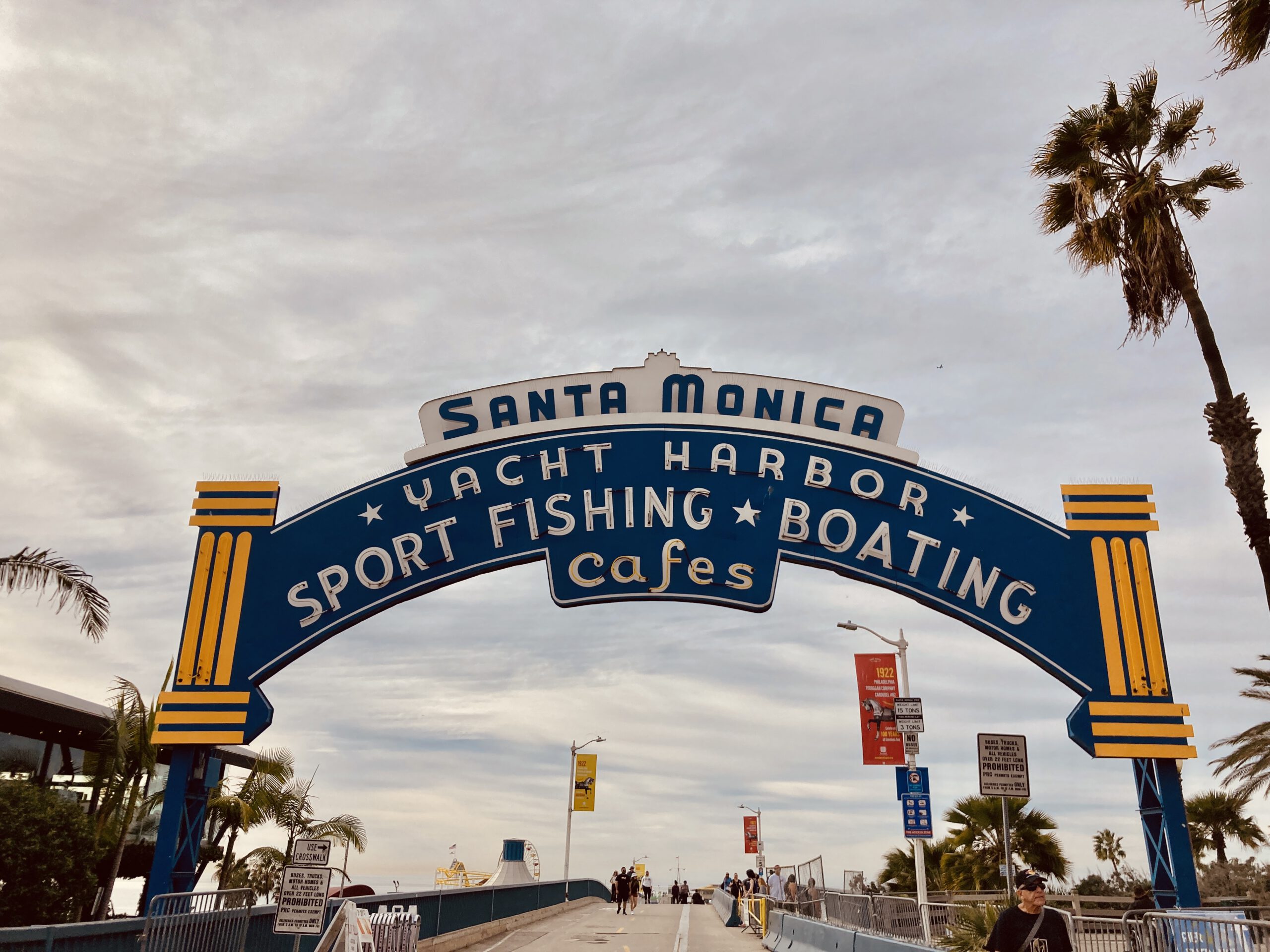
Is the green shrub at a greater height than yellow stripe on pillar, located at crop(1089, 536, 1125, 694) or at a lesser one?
lesser

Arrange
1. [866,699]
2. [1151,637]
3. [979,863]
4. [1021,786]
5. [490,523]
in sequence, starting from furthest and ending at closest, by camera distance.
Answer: [979,863], [866,699], [490,523], [1151,637], [1021,786]

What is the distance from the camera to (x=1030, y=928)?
8297mm

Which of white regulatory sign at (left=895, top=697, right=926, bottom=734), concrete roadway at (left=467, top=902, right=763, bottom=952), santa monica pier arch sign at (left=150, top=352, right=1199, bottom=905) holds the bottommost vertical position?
concrete roadway at (left=467, top=902, right=763, bottom=952)

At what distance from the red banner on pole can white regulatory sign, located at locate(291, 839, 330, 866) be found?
13479 millimetres

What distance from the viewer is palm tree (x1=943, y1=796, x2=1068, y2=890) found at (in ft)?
104

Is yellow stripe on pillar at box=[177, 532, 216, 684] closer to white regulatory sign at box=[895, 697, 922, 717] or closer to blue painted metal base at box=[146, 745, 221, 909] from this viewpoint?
blue painted metal base at box=[146, 745, 221, 909]

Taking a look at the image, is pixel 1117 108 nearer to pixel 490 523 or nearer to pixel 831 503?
pixel 831 503

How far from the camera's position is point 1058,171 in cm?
1814

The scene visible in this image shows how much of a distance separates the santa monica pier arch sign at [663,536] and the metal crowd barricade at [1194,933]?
12.0ft

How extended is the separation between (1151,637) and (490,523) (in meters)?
10.4

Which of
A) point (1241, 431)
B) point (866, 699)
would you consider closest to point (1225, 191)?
point (1241, 431)

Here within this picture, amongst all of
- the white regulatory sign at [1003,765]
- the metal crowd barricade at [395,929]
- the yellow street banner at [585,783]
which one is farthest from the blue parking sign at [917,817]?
the yellow street banner at [585,783]

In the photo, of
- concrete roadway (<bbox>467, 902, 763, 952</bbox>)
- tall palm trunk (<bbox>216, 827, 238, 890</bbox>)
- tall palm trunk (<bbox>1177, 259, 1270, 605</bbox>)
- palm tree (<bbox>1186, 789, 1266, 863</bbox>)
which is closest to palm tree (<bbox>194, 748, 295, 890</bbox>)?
tall palm trunk (<bbox>216, 827, 238, 890</bbox>)

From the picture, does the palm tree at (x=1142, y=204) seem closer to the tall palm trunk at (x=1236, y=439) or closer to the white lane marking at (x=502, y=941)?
the tall palm trunk at (x=1236, y=439)
